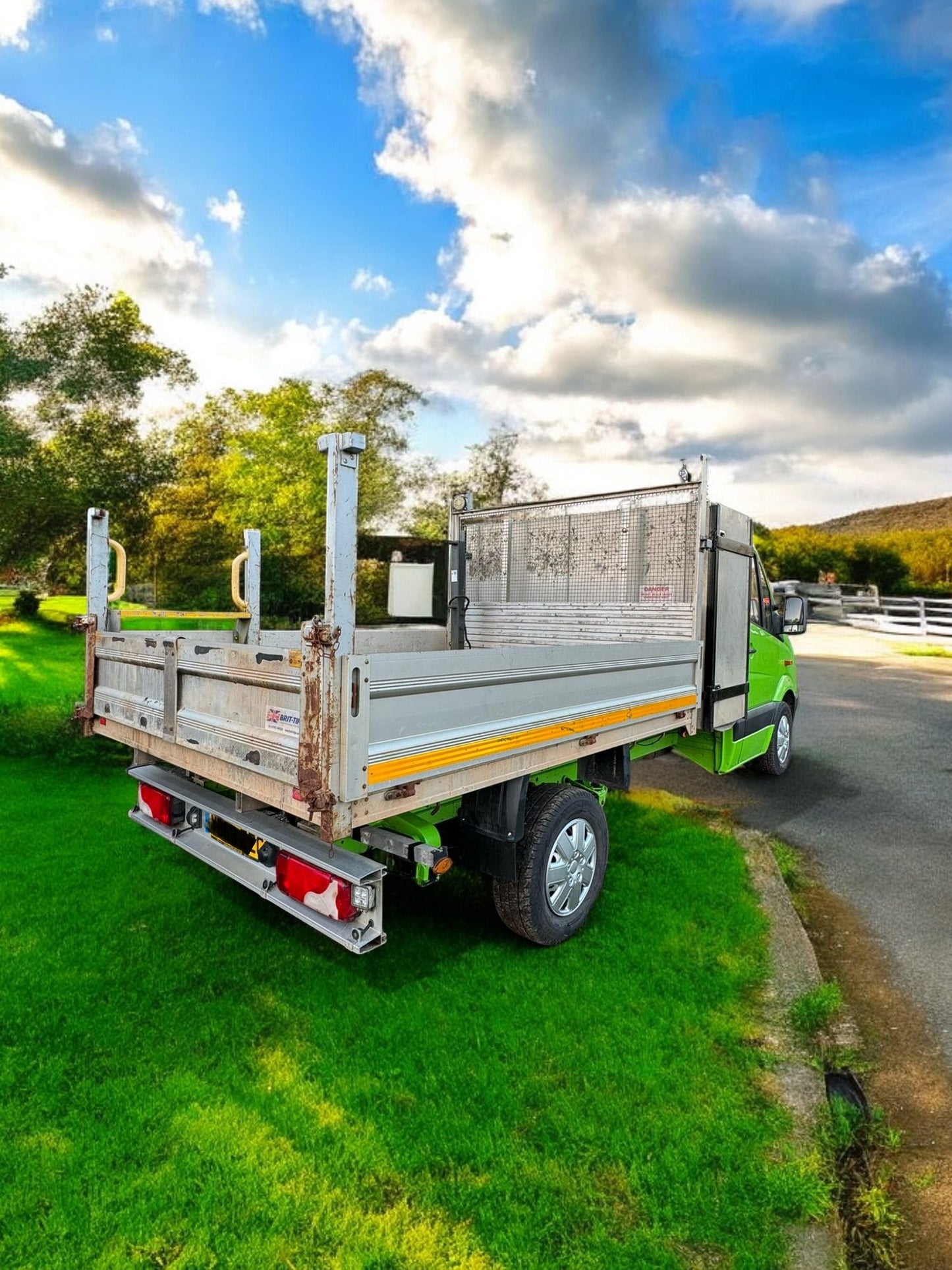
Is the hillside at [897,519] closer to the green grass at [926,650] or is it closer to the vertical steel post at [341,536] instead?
the green grass at [926,650]

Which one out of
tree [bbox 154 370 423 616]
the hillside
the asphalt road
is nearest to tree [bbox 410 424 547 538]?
tree [bbox 154 370 423 616]

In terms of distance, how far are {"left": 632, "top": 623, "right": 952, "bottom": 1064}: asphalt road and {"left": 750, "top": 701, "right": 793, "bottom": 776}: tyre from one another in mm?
110

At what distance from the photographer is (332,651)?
7.15 ft

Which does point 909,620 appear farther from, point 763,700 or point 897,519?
point 897,519

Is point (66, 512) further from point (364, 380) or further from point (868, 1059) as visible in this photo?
point (868, 1059)

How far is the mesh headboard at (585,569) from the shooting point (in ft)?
15.4

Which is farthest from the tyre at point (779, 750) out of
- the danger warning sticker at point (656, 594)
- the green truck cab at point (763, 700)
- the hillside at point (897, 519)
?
the hillside at point (897, 519)

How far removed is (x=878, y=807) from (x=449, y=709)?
5.03m

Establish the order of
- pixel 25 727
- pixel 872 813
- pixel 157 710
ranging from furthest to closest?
1. pixel 25 727
2. pixel 872 813
3. pixel 157 710

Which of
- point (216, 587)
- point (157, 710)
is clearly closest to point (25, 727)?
point (157, 710)

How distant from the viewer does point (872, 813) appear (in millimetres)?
5855

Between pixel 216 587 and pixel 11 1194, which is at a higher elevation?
pixel 216 587

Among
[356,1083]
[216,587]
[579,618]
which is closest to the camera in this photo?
[356,1083]

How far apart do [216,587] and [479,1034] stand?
1743cm
